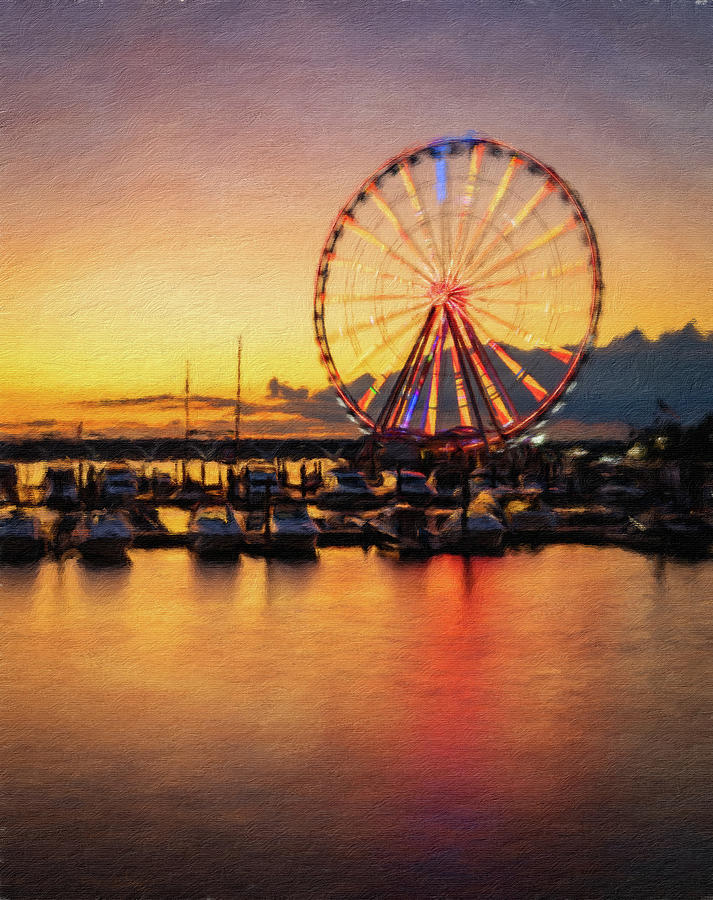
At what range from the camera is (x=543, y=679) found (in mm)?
7395

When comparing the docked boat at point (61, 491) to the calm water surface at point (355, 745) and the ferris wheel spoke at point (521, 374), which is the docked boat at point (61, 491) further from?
the calm water surface at point (355, 745)

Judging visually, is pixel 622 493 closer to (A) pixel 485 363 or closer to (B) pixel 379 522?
(A) pixel 485 363

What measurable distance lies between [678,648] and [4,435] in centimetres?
571

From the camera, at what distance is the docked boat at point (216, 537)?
14.0 meters

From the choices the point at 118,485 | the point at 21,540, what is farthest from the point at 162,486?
the point at 21,540

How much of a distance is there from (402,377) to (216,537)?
4.83 metres

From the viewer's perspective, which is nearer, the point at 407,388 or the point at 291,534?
the point at 291,534

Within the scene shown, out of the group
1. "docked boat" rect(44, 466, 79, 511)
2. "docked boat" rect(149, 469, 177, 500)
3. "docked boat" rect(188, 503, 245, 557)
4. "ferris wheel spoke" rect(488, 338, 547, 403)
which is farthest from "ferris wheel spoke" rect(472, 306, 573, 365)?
"docked boat" rect(149, 469, 177, 500)

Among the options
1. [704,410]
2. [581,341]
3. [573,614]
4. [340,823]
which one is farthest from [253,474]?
[340,823]

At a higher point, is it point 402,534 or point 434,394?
point 434,394

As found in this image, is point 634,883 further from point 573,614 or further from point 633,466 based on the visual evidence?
point 633,466

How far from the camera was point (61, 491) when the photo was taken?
83.5 feet

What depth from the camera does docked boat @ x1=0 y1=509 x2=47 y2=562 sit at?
42.9 feet

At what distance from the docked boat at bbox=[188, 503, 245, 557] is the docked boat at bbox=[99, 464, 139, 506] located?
854 centimetres
